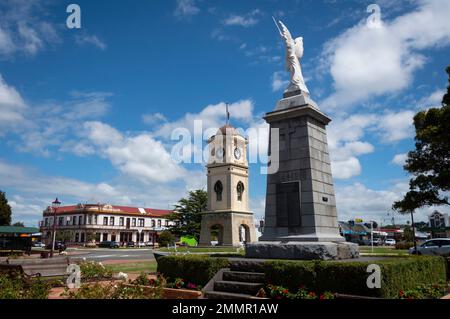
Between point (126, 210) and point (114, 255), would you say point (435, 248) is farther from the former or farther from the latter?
point (126, 210)

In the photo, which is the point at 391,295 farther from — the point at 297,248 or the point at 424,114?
the point at 424,114

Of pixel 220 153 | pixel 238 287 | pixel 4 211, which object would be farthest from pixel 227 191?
pixel 238 287

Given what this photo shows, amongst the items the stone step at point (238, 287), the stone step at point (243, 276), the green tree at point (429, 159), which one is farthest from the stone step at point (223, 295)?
the green tree at point (429, 159)

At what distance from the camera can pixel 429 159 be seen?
18.2 metres

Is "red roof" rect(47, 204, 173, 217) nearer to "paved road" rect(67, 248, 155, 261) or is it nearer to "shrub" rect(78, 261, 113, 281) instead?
"paved road" rect(67, 248, 155, 261)

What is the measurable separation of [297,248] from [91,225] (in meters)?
78.0

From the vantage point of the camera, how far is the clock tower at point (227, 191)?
50.9m

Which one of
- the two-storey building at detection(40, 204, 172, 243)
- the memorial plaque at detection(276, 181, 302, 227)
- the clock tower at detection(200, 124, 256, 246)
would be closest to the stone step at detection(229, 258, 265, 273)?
the memorial plaque at detection(276, 181, 302, 227)

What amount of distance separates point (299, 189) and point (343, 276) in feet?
12.9

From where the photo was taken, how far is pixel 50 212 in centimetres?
9331

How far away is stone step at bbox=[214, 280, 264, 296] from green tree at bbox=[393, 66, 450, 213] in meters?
11.4

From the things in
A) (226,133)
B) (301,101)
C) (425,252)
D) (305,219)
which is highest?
(226,133)

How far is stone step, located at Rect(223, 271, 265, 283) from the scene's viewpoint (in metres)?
10.0
